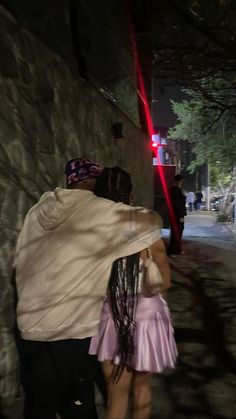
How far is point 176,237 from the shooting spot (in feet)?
34.6

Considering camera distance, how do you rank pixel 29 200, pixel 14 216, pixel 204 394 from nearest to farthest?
pixel 14 216
pixel 29 200
pixel 204 394

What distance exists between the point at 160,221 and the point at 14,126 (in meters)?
1.44

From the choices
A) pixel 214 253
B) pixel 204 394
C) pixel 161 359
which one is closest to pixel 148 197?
pixel 214 253

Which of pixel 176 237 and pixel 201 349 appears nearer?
pixel 201 349

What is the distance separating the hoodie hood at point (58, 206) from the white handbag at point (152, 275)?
49 centimetres

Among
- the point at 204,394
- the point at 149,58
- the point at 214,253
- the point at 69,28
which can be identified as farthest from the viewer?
the point at 214,253

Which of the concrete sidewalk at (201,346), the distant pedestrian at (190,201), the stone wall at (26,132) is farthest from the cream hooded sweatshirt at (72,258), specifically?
the distant pedestrian at (190,201)

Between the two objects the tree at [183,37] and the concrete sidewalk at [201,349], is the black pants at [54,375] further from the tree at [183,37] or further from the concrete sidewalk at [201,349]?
the tree at [183,37]

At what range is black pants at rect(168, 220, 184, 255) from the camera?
10227mm

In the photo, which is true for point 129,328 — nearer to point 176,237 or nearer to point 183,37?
point 176,237

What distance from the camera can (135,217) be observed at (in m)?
2.33

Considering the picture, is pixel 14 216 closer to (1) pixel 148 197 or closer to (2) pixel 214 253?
(1) pixel 148 197

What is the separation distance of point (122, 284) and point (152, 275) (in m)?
0.18

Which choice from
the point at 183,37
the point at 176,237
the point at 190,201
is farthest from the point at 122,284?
the point at 190,201
